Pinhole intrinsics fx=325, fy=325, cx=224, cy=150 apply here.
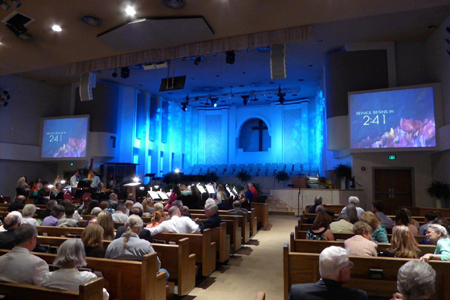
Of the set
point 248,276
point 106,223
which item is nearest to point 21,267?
point 106,223

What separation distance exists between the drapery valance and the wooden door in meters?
6.37

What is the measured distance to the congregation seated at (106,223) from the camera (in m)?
3.78

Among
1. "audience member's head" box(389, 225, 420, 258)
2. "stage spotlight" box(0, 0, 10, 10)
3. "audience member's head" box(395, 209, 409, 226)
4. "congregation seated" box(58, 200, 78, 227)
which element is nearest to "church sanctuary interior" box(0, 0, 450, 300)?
"stage spotlight" box(0, 0, 10, 10)

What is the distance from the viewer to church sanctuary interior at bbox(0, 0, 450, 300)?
5.27 m

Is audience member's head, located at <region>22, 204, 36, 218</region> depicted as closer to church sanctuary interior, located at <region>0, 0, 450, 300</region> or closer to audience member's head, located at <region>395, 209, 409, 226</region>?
church sanctuary interior, located at <region>0, 0, 450, 300</region>

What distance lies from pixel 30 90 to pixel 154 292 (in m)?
14.4

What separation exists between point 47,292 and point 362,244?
274 centimetres

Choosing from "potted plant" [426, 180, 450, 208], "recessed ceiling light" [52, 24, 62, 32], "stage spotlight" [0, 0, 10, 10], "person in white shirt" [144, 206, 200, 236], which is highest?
"recessed ceiling light" [52, 24, 62, 32]

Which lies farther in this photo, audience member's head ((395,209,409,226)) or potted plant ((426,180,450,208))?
potted plant ((426,180,450,208))

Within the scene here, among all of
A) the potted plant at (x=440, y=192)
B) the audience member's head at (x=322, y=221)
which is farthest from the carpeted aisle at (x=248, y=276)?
the potted plant at (x=440, y=192)

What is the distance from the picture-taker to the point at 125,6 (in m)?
5.30

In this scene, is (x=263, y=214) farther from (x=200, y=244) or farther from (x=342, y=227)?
(x=200, y=244)

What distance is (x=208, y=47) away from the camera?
6.94 metres

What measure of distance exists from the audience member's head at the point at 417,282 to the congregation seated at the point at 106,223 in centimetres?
312
